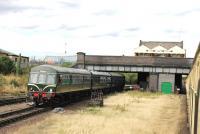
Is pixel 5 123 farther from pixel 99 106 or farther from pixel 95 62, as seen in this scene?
pixel 95 62

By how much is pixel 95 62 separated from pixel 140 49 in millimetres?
68778

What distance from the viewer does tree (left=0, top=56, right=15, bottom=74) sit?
58.5 m

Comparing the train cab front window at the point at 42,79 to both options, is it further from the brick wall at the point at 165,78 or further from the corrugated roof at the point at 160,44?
the corrugated roof at the point at 160,44

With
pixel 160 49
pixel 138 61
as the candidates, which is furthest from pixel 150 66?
pixel 160 49

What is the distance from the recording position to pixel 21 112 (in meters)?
23.3

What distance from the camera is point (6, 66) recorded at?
196 feet

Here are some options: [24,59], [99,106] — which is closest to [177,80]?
[24,59]

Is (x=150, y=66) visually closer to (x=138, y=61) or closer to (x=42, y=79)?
(x=138, y=61)

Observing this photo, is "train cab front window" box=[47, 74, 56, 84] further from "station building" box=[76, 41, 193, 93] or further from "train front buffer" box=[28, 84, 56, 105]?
"station building" box=[76, 41, 193, 93]

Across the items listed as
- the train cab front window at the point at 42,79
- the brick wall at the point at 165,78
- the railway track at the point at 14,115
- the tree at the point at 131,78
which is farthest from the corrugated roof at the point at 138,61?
the railway track at the point at 14,115

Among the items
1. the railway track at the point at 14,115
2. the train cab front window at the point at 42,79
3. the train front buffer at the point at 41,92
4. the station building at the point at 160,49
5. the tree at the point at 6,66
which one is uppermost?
the station building at the point at 160,49

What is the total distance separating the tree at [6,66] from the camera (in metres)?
58.5

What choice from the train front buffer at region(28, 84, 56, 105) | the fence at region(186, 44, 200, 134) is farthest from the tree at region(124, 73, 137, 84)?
the fence at region(186, 44, 200, 134)

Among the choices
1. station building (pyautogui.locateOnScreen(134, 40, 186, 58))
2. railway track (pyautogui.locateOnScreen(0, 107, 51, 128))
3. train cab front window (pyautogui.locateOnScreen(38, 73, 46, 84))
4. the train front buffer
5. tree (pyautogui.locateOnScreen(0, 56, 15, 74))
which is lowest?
railway track (pyautogui.locateOnScreen(0, 107, 51, 128))
